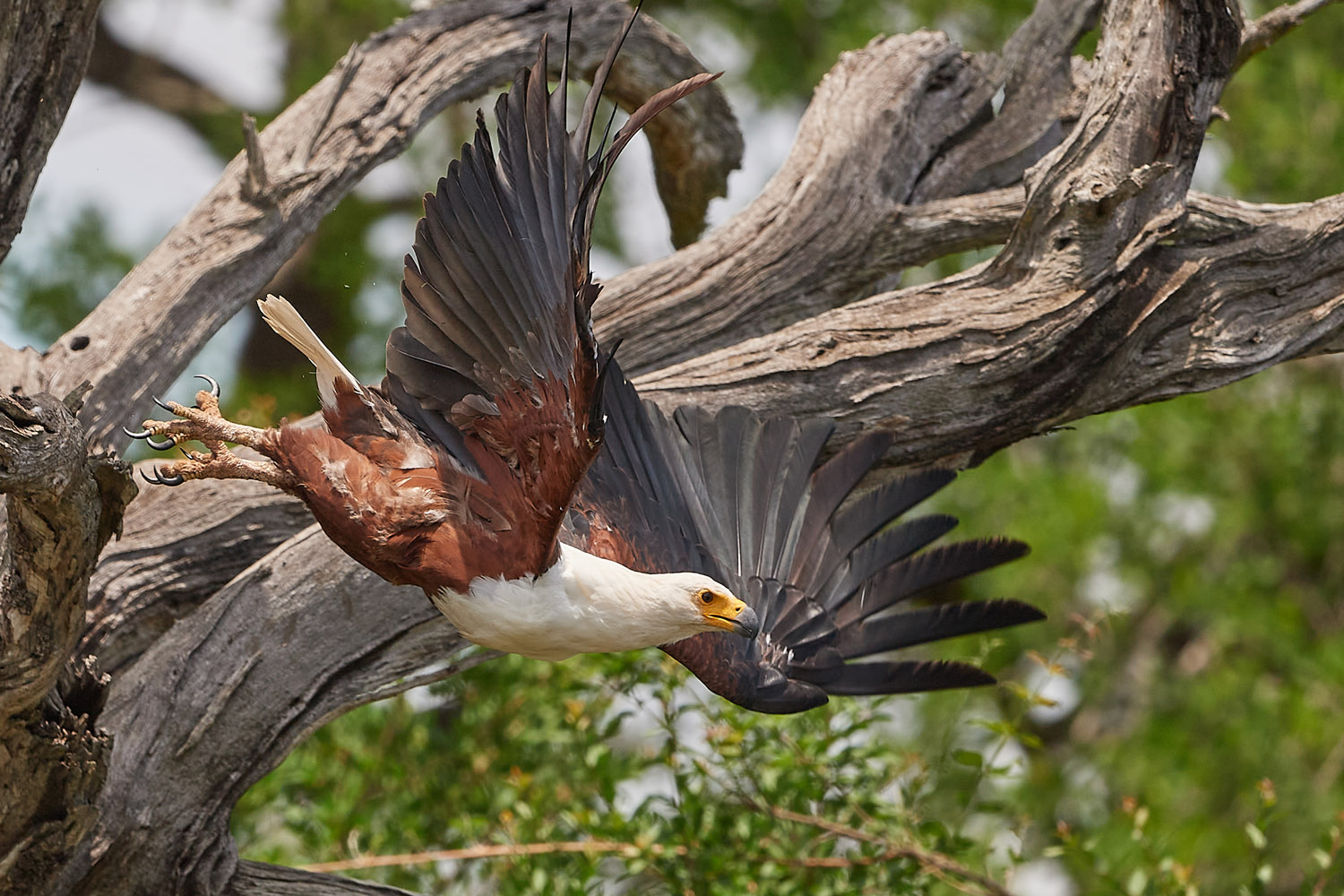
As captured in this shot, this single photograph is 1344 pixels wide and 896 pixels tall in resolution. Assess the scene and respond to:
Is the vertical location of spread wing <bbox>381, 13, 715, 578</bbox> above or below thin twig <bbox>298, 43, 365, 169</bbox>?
below

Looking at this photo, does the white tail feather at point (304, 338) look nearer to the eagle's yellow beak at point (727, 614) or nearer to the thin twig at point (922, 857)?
the eagle's yellow beak at point (727, 614)

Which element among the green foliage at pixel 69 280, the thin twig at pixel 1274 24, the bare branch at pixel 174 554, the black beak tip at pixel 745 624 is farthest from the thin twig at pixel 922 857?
the green foliage at pixel 69 280

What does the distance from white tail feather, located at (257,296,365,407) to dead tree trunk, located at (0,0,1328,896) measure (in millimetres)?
547

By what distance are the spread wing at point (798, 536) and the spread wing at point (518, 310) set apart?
1.80ft

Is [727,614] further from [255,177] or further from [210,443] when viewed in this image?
[255,177]

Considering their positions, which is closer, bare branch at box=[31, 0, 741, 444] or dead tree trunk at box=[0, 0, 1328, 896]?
dead tree trunk at box=[0, 0, 1328, 896]

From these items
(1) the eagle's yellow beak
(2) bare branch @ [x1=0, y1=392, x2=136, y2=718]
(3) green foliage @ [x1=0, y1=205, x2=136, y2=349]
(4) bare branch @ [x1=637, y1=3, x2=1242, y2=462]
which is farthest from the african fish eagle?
(3) green foliage @ [x1=0, y1=205, x2=136, y2=349]

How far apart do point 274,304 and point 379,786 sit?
2.40 meters

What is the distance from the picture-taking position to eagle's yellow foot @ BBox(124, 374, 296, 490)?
3.03m

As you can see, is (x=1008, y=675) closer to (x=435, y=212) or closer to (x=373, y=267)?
(x=373, y=267)

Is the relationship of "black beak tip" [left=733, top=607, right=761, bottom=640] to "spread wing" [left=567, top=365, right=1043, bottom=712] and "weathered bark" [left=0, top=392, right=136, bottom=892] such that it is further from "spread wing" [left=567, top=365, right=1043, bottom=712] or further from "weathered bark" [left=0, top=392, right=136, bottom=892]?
"weathered bark" [left=0, top=392, right=136, bottom=892]

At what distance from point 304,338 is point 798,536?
1.42 m

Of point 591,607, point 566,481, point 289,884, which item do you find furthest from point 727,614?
point 289,884

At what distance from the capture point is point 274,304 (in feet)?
9.93
